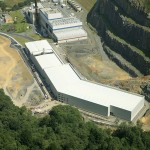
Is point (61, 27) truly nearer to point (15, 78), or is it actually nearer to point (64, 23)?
point (64, 23)

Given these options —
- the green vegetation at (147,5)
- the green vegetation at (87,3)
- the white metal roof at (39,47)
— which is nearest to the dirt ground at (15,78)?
the white metal roof at (39,47)

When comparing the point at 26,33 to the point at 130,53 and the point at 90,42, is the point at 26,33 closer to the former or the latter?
the point at 90,42

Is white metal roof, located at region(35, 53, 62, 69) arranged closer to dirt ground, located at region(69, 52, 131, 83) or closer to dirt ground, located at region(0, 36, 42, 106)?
dirt ground, located at region(0, 36, 42, 106)

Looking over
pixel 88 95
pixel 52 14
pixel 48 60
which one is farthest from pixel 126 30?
pixel 88 95

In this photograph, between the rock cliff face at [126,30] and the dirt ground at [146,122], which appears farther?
the rock cliff face at [126,30]

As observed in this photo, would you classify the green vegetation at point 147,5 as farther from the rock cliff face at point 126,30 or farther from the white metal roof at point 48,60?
the white metal roof at point 48,60

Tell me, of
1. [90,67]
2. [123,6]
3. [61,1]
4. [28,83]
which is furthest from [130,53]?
[61,1]
